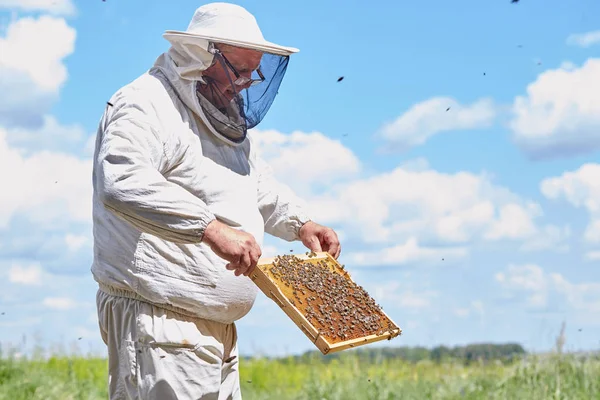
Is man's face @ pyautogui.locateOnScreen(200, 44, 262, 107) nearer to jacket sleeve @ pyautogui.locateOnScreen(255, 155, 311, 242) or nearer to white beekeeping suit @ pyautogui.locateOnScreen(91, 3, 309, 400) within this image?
white beekeeping suit @ pyautogui.locateOnScreen(91, 3, 309, 400)

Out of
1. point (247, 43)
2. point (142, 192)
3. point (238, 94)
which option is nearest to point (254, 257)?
point (142, 192)

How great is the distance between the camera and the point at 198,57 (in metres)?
3.91

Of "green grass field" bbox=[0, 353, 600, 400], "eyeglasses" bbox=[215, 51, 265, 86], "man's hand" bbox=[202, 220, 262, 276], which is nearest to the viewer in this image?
"man's hand" bbox=[202, 220, 262, 276]

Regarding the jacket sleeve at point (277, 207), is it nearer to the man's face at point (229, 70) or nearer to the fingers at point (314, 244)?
the fingers at point (314, 244)

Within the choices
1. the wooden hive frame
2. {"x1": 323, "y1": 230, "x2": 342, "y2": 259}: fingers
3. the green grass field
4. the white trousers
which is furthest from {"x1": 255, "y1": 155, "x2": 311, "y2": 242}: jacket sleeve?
the green grass field

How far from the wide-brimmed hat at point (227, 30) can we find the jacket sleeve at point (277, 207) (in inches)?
34.7

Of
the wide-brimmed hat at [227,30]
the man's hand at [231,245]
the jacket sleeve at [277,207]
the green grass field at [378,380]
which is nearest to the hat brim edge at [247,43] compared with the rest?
the wide-brimmed hat at [227,30]

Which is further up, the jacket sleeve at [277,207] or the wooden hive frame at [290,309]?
the jacket sleeve at [277,207]

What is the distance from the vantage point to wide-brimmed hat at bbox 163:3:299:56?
3.86 m

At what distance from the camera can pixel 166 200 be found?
3.37 metres

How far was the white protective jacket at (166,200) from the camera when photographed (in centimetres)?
339

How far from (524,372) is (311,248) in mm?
3239

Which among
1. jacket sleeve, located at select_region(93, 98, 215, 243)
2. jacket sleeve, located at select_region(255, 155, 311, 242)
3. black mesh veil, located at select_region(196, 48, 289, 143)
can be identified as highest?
black mesh veil, located at select_region(196, 48, 289, 143)

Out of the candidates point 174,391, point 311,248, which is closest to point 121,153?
point 174,391
